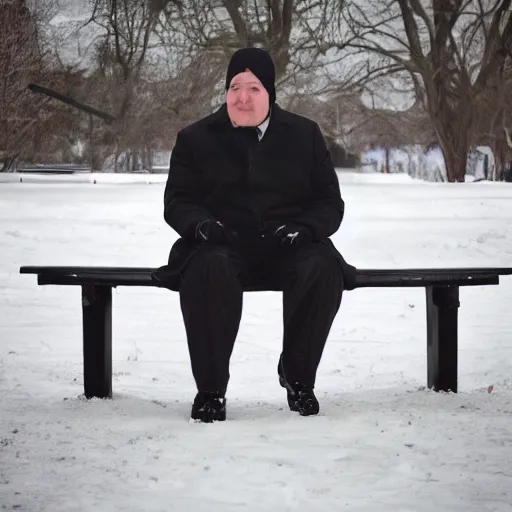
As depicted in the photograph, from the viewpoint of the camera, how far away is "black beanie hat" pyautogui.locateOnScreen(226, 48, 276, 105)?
11.5ft

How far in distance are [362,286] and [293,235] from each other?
458 millimetres

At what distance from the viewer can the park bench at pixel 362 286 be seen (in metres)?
3.63

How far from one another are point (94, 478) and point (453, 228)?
26.6ft

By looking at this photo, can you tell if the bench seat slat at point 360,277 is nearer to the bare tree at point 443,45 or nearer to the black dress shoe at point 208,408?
the black dress shoe at point 208,408

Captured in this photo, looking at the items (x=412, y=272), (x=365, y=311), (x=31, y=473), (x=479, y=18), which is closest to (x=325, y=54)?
(x=479, y=18)

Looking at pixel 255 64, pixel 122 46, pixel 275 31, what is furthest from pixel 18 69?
pixel 255 64

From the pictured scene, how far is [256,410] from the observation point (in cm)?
367

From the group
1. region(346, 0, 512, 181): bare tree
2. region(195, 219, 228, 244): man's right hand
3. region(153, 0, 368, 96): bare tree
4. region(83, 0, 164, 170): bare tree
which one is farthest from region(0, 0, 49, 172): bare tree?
region(195, 219, 228, 244): man's right hand

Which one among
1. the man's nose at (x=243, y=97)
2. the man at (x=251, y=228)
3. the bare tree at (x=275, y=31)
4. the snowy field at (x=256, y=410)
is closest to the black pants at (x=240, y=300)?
the man at (x=251, y=228)

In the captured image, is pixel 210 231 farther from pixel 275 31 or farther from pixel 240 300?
pixel 275 31

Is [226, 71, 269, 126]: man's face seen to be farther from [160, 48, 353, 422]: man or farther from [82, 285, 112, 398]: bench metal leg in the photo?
[82, 285, 112, 398]: bench metal leg

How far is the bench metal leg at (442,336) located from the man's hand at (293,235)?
75cm

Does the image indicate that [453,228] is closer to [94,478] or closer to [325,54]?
[325,54]

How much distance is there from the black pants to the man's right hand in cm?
3
